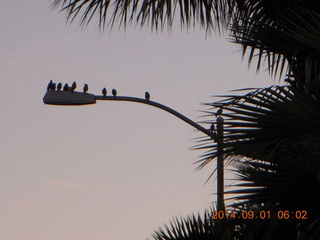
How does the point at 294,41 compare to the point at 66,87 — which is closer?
the point at 294,41

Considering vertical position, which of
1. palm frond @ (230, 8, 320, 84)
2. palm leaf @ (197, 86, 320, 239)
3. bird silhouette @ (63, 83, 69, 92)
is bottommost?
palm leaf @ (197, 86, 320, 239)

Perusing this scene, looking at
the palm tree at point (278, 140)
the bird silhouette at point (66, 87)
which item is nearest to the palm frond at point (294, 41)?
the palm tree at point (278, 140)

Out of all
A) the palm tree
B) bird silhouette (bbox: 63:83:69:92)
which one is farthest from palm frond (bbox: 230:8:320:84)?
bird silhouette (bbox: 63:83:69:92)

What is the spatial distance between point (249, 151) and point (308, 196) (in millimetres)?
1226

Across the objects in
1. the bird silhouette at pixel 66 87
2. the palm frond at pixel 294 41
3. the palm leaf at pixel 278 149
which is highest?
the bird silhouette at pixel 66 87

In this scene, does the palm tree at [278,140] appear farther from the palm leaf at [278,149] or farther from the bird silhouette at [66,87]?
the bird silhouette at [66,87]

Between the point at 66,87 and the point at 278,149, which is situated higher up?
the point at 66,87

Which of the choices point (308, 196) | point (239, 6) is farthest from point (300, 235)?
point (239, 6)

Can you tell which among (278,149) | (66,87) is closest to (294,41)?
(278,149)

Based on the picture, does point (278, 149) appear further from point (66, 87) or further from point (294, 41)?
point (66, 87)

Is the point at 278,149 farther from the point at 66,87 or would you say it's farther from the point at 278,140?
the point at 66,87

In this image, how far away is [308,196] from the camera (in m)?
7.52

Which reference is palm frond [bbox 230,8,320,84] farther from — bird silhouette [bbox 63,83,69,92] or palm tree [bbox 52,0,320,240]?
bird silhouette [bbox 63,83,69,92]

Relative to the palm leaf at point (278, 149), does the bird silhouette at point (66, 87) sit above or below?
above
